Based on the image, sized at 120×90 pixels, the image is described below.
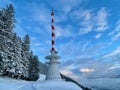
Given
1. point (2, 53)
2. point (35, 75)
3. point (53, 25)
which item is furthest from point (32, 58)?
point (2, 53)

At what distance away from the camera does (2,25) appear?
1670 inches

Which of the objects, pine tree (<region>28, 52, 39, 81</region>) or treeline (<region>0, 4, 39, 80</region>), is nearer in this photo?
treeline (<region>0, 4, 39, 80</region>)

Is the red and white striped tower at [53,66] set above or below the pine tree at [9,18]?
below

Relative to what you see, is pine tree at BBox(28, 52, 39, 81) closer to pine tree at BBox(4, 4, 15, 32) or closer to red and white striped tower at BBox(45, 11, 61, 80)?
red and white striped tower at BBox(45, 11, 61, 80)

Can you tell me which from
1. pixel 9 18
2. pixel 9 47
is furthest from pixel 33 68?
pixel 9 18

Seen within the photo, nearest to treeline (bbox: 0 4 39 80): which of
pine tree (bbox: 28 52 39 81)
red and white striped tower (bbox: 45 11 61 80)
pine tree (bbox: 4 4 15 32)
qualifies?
pine tree (bbox: 4 4 15 32)

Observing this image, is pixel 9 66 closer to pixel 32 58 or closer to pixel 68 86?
pixel 68 86

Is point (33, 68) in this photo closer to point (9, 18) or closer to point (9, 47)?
point (9, 47)

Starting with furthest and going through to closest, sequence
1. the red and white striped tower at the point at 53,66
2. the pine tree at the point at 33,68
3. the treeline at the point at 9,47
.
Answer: the pine tree at the point at 33,68
the red and white striped tower at the point at 53,66
the treeline at the point at 9,47

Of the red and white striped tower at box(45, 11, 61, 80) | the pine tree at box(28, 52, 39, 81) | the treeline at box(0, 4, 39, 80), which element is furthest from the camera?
the pine tree at box(28, 52, 39, 81)

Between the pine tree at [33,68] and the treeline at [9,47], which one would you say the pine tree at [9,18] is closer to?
the treeline at [9,47]

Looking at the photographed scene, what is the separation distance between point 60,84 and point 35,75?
90.6 feet

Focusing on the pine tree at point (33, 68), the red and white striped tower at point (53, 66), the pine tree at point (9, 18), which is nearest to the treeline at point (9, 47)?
the pine tree at point (9, 18)

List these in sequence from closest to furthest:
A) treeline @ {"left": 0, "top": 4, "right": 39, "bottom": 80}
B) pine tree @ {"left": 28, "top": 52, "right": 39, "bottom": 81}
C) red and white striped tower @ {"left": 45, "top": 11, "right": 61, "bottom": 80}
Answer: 1. treeline @ {"left": 0, "top": 4, "right": 39, "bottom": 80}
2. red and white striped tower @ {"left": 45, "top": 11, "right": 61, "bottom": 80}
3. pine tree @ {"left": 28, "top": 52, "right": 39, "bottom": 81}
